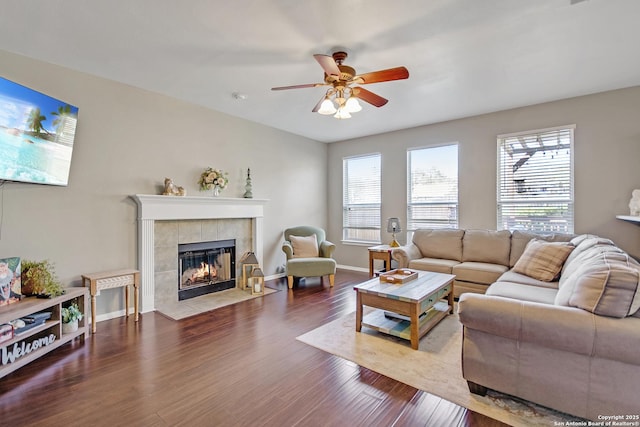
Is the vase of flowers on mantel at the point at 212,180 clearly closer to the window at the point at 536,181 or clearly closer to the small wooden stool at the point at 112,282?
the small wooden stool at the point at 112,282

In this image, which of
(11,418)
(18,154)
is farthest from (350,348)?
(18,154)

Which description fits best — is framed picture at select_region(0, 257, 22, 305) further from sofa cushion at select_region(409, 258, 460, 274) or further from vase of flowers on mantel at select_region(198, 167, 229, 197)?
sofa cushion at select_region(409, 258, 460, 274)

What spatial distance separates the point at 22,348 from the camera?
2338 mm

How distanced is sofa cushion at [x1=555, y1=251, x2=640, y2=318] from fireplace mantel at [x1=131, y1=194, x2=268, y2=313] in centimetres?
407

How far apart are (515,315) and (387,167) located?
14.0 ft

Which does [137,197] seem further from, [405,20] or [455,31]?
[455,31]

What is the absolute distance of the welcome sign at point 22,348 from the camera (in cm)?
222

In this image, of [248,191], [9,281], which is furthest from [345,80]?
[9,281]

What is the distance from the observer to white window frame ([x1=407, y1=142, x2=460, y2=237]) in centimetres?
507

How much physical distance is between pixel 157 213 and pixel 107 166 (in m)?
0.76

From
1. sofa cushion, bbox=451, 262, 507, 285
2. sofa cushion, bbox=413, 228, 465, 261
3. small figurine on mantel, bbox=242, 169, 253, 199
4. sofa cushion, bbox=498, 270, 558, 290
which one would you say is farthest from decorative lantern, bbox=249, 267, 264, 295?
sofa cushion, bbox=498, 270, 558, 290

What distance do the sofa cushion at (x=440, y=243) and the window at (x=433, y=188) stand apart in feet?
1.58

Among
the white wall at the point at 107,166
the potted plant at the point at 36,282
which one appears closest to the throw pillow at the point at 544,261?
the white wall at the point at 107,166

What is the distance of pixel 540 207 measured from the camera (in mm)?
4328
